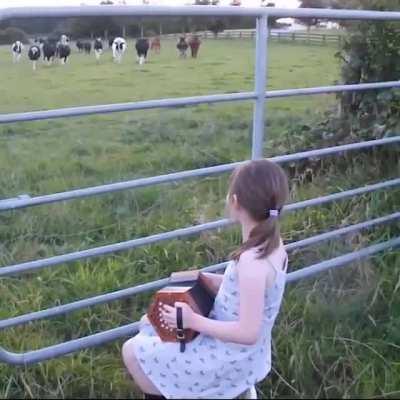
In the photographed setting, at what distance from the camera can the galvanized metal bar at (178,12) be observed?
2.52 m

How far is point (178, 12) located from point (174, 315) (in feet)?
3.70

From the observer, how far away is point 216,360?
2.34m

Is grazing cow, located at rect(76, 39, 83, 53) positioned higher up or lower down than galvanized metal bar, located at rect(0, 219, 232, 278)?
higher up

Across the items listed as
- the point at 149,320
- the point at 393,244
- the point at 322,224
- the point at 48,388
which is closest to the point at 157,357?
the point at 149,320

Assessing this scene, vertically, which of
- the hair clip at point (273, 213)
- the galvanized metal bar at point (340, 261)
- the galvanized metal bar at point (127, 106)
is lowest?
the galvanized metal bar at point (340, 261)

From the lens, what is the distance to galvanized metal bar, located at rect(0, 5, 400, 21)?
8.28 feet

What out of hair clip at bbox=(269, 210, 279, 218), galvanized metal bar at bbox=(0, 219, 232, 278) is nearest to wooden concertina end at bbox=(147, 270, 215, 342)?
hair clip at bbox=(269, 210, 279, 218)

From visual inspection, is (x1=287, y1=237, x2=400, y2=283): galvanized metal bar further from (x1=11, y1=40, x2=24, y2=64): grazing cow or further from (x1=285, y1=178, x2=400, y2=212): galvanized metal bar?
(x1=11, y1=40, x2=24, y2=64): grazing cow

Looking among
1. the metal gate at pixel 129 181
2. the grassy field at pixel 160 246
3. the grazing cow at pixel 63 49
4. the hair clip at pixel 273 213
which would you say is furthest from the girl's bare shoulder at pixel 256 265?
the grazing cow at pixel 63 49

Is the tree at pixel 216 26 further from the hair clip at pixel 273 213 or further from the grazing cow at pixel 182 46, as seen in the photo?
the hair clip at pixel 273 213

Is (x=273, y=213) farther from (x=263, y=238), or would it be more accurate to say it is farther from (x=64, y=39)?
(x=64, y=39)

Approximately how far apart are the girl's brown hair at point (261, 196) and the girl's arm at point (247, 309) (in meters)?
0.05

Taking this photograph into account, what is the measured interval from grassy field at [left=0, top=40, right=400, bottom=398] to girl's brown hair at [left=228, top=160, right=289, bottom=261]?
33.8 inches

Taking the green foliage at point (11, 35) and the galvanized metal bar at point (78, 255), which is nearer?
the green foliage at point (11, 35)
